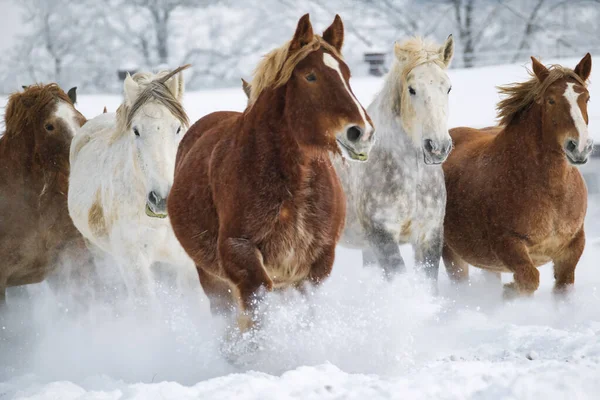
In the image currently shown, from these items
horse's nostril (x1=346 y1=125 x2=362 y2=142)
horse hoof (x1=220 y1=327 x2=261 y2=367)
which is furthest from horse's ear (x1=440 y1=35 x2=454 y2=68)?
horse hoof (x1=220 y1=327 x2=261 y2=367)

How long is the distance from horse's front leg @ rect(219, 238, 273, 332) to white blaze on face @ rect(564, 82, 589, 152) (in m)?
2.50

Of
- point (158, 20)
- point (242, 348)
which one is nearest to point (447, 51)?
point (242, 348)

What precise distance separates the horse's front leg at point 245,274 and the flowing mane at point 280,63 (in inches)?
34.1

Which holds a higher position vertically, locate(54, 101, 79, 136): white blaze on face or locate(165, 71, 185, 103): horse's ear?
locate(165, 71, 185, 103): horse's ear

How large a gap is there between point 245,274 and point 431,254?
6.50ft

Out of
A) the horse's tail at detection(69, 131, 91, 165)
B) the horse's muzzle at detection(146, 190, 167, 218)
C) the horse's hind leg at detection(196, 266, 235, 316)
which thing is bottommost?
the horse's hind leg at detection(196, 266, 235, 316)

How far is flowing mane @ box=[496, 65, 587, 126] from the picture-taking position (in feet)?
19.7

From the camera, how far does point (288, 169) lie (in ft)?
15.1

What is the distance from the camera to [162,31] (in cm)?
2703

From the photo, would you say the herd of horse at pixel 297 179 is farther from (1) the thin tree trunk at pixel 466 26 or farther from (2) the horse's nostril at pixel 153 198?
(1) the thin tree trunk at pixel 466 26

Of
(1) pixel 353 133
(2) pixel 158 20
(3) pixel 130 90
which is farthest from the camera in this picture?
(2) pixel 158 20

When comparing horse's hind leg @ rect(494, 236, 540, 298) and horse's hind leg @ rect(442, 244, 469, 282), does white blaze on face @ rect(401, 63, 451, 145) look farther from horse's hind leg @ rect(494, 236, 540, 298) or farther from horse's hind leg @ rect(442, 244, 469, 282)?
horse's hind leg @ rect(442, 244, 469, 282)

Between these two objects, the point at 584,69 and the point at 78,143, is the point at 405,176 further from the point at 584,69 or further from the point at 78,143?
the point at 78,143

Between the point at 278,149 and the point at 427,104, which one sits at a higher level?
the point at 427,104
